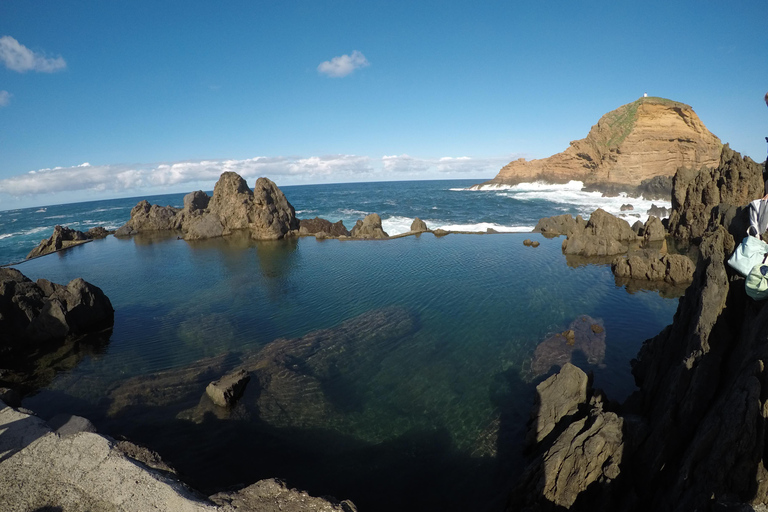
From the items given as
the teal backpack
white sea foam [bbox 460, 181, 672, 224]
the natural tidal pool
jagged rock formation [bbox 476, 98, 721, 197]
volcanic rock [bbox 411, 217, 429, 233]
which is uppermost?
jagged rock formation [bbox 476, 98, 721, 197]

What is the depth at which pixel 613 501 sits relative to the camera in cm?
890

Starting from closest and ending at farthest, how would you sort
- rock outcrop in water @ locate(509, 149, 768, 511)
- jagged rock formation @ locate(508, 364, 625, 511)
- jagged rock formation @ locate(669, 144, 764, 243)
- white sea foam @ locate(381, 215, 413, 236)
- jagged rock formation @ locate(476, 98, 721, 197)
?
rock outcrop in water @ locate(509, 149, 768, 511) → jagged rock formation @ locate(508, 364, 625, 511) → jagged rock formation @ locate(669, 144, 764, 243) → white sea foam @ locate(381, 215, 413, 236) → jagged rock formation @ locate(476, 98, 721, 197)

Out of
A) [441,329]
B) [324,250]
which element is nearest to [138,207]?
[324,250]

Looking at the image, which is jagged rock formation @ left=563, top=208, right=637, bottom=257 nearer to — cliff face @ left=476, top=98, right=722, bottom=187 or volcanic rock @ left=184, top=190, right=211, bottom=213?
cliff face @ left=476, top=98, right=722, bottom=187

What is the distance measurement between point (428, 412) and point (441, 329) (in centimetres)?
777

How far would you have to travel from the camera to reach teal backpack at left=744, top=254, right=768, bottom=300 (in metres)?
8.18

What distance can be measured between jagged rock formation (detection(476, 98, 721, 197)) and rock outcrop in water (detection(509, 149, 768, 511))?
298ft

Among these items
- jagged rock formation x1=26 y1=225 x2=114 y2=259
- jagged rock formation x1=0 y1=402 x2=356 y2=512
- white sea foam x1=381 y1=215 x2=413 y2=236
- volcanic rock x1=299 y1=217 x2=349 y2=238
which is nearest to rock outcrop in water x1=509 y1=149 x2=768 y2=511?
jagged rock formation x1=0 y1=402 x2=356 y2=512

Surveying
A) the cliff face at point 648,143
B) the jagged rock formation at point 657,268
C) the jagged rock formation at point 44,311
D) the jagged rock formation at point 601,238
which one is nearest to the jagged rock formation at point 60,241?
the jagged rock formation at point 44,311

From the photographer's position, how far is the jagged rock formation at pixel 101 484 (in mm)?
8617

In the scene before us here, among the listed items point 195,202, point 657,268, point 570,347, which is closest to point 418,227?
point 657,268

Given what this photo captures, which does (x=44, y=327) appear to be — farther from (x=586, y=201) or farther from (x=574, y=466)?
(x=586, y=201)

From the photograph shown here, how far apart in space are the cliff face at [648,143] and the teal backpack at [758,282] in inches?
4083

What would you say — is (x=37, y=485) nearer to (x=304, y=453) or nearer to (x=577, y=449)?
(x=304, y=453)
